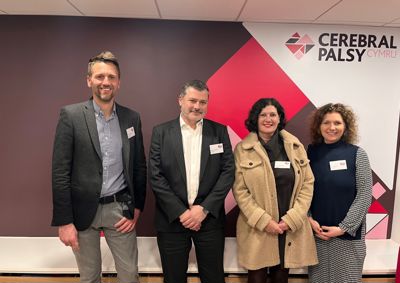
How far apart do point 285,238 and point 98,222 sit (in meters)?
1.34

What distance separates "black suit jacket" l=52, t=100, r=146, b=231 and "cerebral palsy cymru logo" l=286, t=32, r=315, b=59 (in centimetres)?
185

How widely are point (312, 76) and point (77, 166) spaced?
2.27 m

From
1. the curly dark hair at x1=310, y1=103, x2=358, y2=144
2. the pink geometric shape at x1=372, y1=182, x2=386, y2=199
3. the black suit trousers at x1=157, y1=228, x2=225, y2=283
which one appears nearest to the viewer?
the black suit trousers at x1=157, y1=228, x2=225, y2=283

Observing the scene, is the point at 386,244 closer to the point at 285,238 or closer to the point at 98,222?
the point at 285,238

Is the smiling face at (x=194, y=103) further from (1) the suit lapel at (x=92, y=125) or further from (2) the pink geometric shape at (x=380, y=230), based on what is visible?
(2) the pink geometric shape at (x=380, y=230)

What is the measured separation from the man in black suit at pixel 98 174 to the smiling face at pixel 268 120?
91 cm

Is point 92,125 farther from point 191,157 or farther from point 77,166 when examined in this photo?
point 191,157

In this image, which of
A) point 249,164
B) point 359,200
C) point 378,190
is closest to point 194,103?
point 249,164

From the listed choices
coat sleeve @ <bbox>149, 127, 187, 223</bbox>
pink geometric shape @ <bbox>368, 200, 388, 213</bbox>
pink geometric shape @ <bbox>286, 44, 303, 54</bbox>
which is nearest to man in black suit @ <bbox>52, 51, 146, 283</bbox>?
coat sleeve @ <bbox>149, 127, 187, 223</bbox>

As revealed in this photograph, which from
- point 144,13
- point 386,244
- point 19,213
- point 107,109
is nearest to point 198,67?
point 144,13

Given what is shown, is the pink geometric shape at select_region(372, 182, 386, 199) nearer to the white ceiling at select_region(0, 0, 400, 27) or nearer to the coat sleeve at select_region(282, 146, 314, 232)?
the coat sleeve at select_region(282, 146, 314, 232)

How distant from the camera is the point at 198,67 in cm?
311

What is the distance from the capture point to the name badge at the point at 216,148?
2373 millimetres

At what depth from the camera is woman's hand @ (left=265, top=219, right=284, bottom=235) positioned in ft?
7.69
